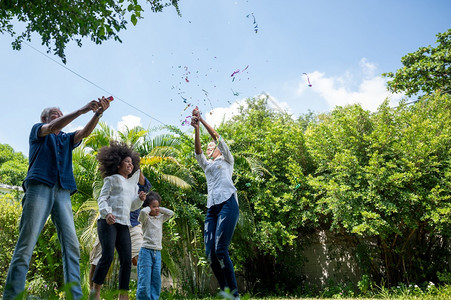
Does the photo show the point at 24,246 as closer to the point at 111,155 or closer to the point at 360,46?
the point at 111,155

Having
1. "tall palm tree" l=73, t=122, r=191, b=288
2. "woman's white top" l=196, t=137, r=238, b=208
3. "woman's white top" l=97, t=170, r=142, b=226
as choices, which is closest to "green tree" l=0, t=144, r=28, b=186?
"tall palm tree" l=73, t=122, r=191, b=288

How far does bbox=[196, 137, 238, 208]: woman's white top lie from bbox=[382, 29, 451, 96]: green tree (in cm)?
903

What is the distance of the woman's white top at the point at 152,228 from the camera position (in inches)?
179

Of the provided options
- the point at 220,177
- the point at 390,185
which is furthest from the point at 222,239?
the point at 390,185

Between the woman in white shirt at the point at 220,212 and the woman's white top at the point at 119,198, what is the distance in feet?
2.52

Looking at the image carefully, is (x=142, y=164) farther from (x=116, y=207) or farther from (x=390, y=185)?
(x=390, y=185)

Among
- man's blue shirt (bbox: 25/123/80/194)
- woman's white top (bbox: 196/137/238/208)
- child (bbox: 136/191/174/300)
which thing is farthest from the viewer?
child (bbox: 136/191/174/300)

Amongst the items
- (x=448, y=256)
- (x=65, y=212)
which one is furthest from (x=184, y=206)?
(x=448, y=256)

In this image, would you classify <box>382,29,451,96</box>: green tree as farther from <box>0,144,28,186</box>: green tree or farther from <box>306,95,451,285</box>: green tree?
<box>0,144,28,186</box>: green tree

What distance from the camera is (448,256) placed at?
8625 mm

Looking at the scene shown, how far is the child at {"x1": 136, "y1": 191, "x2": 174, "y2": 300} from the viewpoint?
13.8 ft

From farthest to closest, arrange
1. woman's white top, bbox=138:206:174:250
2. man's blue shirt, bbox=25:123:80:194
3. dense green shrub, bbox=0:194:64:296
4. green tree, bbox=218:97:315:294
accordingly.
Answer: dense green shrub, bbox=0:194:64:296, green tree, bbox=218:97:315:294, woman's white top, bbox=138:206:174:250, man's blue shirt, bbox=25:123:80:194

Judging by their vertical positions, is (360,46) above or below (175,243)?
above

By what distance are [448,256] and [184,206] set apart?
19.6 ft
